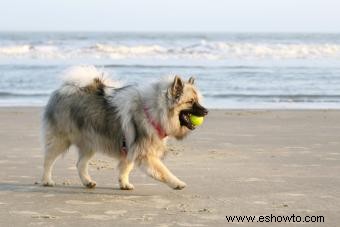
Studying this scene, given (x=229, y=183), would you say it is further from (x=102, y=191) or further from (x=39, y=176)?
(x=39, y=176)

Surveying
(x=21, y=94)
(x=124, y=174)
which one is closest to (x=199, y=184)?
(x=124, y=174)

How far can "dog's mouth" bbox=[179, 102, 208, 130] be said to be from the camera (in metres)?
5.74

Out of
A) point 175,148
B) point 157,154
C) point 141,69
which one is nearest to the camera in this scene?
point 157,154

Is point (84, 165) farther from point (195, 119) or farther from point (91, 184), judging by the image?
point (195, 119)

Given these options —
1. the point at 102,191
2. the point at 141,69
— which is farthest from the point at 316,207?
the point at 141,69

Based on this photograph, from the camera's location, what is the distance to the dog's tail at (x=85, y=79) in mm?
6273

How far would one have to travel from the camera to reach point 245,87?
60.9ft

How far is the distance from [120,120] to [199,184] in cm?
101

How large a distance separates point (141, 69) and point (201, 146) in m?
16.7

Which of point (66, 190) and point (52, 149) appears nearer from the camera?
point (66, 190)

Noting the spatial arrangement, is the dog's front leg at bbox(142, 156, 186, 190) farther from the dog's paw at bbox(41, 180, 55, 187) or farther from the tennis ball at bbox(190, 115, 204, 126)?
the dog's paw at bbox(41, 180, 55, 187)

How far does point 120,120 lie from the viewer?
5.94 meters

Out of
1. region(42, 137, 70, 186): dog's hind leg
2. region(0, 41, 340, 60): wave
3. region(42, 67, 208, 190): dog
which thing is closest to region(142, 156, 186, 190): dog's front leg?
region(42, 67, 208, 190): dog

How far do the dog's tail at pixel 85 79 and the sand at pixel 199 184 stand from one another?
0.97 metres
